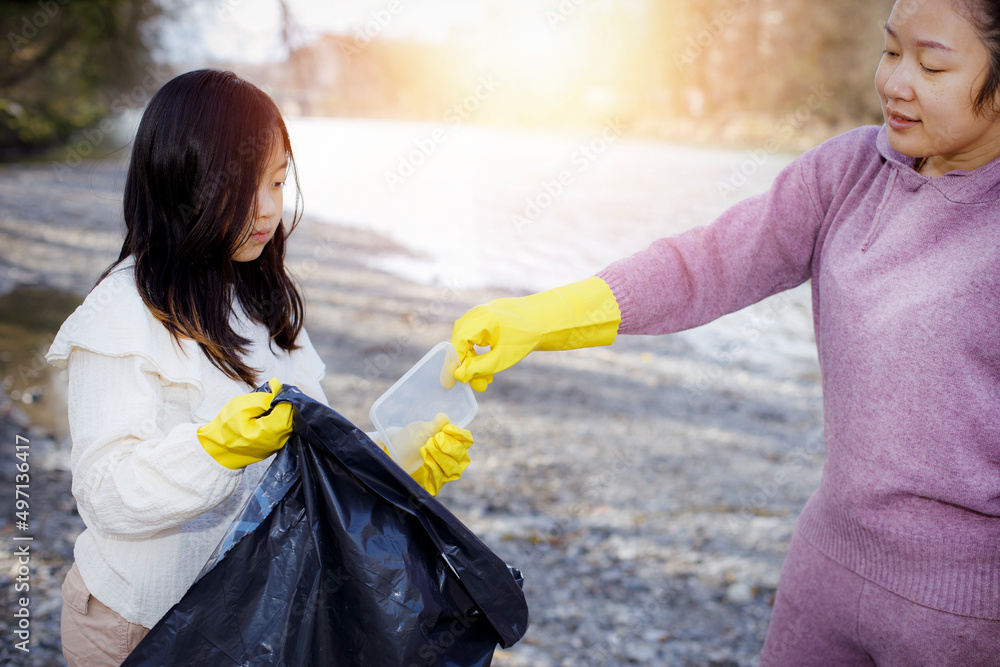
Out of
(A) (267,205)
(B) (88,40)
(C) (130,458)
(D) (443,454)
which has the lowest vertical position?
(D) (443,454)

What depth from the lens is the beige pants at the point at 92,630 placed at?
1361mm

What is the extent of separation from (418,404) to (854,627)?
110 cm

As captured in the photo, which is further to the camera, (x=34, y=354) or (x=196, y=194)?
(x=34, y=354)

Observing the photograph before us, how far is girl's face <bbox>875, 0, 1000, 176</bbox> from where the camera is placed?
118 cm

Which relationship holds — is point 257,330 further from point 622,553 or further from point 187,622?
point 622,553

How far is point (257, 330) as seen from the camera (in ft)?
5.25

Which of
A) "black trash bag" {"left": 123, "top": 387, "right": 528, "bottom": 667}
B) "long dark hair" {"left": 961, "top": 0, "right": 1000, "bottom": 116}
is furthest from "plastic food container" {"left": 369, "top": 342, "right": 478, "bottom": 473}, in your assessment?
"long dark hair" {"left": 961, "top": 0, "right": 1000, "bottom": 116}

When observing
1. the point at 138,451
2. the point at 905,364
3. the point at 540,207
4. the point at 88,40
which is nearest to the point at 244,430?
the point at 138,451

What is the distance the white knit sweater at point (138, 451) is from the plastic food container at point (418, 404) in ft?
1.11

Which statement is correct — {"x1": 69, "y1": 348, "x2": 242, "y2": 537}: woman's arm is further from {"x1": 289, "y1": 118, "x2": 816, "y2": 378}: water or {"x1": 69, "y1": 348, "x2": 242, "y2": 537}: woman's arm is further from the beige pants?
{"x1": 289, "y1": 118, "x2": 816, "y2": 378}: water

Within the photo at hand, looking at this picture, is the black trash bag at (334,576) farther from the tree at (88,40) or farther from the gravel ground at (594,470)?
the tree at (88,40)

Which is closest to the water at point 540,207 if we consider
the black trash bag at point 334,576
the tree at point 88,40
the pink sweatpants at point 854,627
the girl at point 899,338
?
the black trash bag at point 334,576

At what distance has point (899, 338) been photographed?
1.28m

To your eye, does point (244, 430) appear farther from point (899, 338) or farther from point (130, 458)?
point (899, 338)
